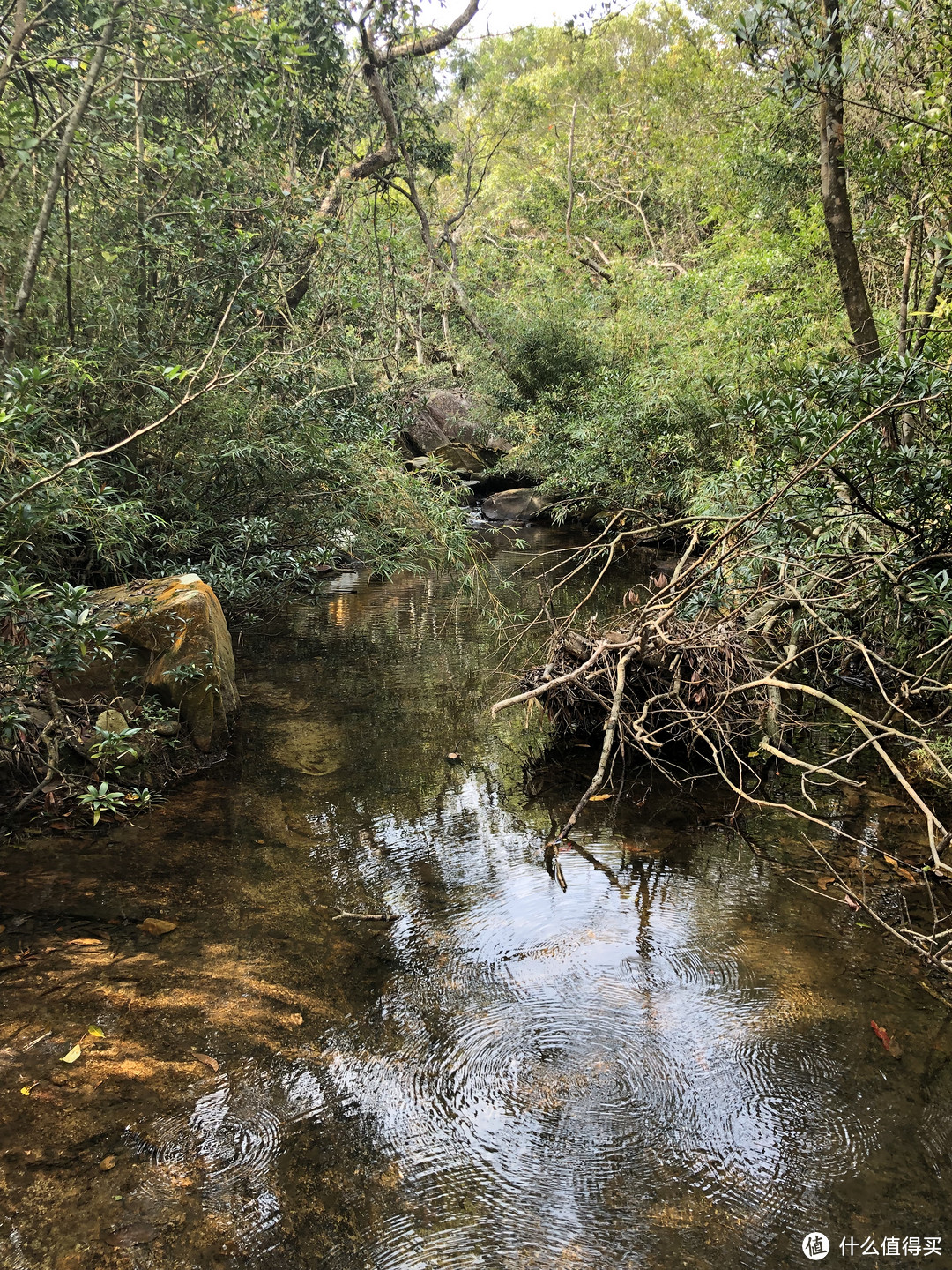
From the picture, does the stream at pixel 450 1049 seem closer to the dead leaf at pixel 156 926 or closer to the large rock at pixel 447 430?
the dead leaf at pixel 156 926

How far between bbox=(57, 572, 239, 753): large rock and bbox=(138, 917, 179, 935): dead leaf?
1940 mm

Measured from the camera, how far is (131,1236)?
2.40 meters

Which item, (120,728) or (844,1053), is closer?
(844,1053)

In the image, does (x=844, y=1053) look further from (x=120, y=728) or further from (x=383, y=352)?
(x=383, y=352)

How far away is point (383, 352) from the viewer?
962 centimetres

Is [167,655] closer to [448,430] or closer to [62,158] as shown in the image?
[62,158]

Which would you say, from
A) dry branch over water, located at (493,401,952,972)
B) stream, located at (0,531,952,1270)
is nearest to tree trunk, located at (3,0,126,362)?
stream, located at (0,531,952,1270)

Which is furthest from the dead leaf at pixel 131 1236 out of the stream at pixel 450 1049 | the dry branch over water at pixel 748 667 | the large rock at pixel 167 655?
the large rock at pixel 167 655

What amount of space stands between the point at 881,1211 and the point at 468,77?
44.2 ft

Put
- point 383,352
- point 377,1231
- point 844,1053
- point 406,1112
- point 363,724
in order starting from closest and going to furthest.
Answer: point 377,1231
point 406,1112
point 844,1053
point 363,724
point 383,352

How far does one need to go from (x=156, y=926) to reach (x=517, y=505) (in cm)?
1595

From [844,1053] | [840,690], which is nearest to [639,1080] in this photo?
[844,1053]

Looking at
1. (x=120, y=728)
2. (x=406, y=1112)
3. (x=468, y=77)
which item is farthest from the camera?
(x=468, y=77)

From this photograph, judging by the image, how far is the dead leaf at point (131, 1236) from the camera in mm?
2371
